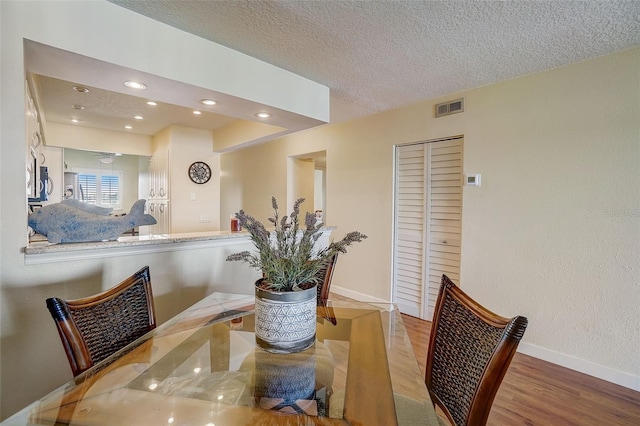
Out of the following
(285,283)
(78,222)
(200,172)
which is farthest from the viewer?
(200,172)

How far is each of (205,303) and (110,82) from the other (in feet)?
4.90

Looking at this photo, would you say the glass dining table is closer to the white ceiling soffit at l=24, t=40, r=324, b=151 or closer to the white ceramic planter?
the white ceramic planter

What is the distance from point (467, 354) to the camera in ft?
3.38

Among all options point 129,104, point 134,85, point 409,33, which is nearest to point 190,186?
point 129,104

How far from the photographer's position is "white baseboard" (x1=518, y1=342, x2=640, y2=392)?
208 centimetres

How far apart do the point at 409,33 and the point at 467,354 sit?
5.93 ft

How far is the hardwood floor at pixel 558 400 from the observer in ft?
5.91

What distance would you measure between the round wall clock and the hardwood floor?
3884 millimetres

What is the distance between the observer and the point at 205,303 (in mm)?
1822

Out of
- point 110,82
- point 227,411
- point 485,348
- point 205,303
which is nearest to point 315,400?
point 227,411

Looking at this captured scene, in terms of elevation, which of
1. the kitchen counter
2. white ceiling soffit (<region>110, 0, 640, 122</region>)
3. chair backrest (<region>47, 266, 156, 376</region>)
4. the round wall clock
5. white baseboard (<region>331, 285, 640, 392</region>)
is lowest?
white baseboard (<region>331, 285, 640, 392</region>)

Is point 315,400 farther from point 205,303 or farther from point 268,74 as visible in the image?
point 268,74

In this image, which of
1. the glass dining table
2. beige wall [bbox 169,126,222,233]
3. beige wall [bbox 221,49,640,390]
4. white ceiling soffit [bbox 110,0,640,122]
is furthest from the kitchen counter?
beige wall [bbox 169,126,222,233]

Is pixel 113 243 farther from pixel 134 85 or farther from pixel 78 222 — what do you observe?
pixel 134 85
